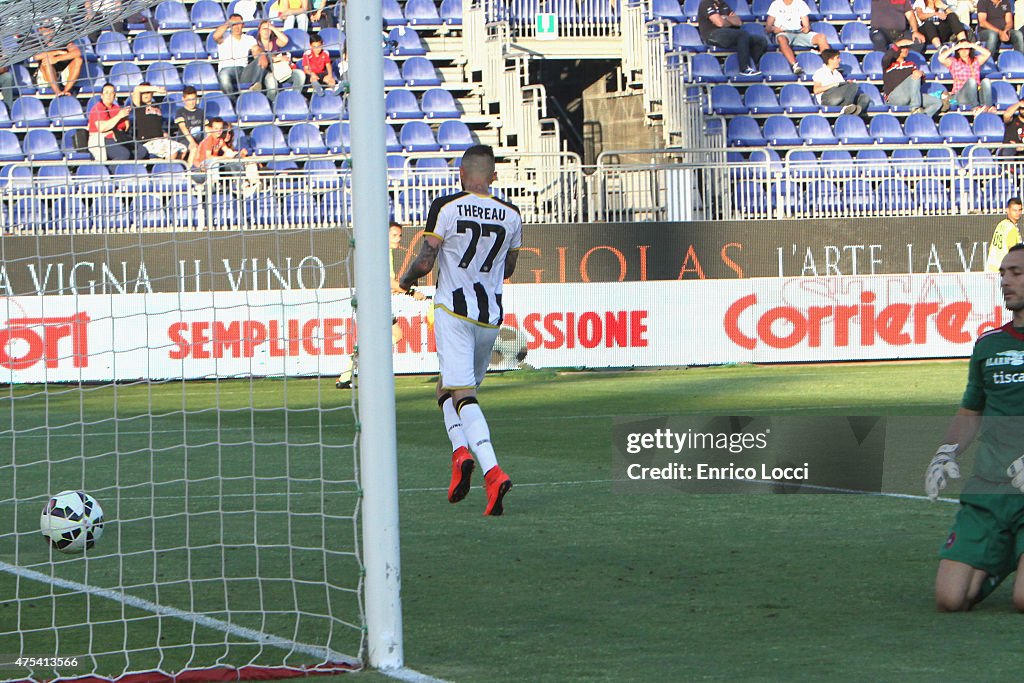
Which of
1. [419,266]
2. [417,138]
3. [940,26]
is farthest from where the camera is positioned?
[940,26]

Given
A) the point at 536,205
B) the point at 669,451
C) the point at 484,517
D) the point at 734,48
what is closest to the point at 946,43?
the point at 734,48

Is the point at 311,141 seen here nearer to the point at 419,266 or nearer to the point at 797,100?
the point at 797,100

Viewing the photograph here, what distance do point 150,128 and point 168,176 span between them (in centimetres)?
60

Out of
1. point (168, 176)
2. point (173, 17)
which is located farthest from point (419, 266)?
point (173, 17)

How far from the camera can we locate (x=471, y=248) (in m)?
8.38

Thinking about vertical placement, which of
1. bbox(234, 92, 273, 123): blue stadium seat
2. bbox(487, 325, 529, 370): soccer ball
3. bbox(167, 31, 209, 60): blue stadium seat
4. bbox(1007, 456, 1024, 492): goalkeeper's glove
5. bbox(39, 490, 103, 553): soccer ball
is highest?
bbox(167, 31, 209, 60): blue stadium seat

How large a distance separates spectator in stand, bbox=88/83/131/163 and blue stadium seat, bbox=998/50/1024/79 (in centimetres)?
1977

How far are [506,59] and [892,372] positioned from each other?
8.87 m

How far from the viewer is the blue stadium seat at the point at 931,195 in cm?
2047

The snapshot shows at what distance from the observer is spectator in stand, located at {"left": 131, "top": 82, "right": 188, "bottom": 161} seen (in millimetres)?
6977

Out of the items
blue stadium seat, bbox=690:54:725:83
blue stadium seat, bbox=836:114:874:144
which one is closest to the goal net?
blue stadium seat, bbox=690:54:725:83

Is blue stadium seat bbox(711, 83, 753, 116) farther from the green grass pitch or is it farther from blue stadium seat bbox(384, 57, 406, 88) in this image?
the green grass pitch

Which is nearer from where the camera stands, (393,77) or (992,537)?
(992,537)

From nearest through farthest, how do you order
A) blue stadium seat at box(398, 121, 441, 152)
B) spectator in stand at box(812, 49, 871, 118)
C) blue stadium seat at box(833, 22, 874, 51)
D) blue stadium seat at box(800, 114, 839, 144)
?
A: blue stadium seat at box(398, 121, 441, 152)
blue stadium seat at box(800, 114, 839, 144)
spectator in stand at box(812, 49, 871, 118)
blue stadium seat at box(833, 22, 874, 51)
